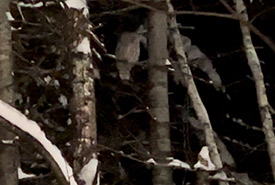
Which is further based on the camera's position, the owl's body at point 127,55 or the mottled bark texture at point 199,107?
the owl's body at point 127,55

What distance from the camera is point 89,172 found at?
12.1 feet

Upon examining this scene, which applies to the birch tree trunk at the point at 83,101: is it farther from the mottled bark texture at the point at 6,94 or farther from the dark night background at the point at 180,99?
the dark night background at the point at 180,99

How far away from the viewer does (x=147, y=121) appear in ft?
25.5

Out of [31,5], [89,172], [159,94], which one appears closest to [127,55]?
[159,94]

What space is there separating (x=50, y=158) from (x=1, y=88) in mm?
1481

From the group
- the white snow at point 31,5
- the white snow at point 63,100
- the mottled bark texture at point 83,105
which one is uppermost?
the white snow at point 31,5

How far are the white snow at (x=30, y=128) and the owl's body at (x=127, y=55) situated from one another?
3.72 m

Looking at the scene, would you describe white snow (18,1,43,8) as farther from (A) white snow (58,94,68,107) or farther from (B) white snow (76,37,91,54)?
(A) white snow (58,94,68,107)

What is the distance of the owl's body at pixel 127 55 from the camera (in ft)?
21.4

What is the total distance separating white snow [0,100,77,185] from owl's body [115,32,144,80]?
12.2 feet

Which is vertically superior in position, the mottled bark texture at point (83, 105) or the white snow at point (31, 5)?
the white snow at point (31, 5)

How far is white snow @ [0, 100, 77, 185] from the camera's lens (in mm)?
2697

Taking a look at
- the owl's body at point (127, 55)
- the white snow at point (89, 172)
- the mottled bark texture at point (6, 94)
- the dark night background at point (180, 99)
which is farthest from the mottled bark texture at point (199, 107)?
the white snow at point (89, 172)

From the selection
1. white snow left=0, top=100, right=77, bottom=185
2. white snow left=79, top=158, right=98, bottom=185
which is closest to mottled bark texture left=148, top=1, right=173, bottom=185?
white snow left=79, top=158, right=98, bottom=185
